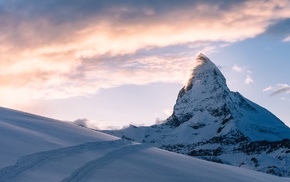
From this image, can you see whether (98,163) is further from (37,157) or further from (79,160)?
(37,157)

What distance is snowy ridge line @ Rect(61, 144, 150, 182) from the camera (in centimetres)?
1678

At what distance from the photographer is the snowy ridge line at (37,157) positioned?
1578cm

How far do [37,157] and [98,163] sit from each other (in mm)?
2643

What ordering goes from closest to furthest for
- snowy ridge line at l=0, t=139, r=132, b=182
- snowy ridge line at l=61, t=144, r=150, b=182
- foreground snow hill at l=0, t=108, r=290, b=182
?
snowy ridge line at l=0, t=139, r=132, b=182 < snowy ridge line at l=61, t=144, r=150, b=182 < foreground snow hill at l=0, t=108, r=290, b=182

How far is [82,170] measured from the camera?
17.8 meters

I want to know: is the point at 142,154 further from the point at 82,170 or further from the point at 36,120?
the point at 36,120

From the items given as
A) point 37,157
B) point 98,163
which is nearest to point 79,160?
point 98,163

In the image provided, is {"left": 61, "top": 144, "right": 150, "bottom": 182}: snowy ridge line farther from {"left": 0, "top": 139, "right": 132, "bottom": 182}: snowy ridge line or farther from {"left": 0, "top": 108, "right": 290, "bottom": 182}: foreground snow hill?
{"left": 0, "top": 139, "right": 132, "bottom": 182}: snowy ridge line

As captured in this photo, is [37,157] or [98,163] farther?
[98,163]

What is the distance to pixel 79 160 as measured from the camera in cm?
1933

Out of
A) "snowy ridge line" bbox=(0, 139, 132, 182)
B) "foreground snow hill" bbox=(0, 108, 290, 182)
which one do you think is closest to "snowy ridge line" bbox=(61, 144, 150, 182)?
"foreground snow hill" bbox=(0, 108, 290, 182)

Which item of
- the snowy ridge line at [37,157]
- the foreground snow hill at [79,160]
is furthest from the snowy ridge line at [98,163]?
the snowy ridge line at [37,157]

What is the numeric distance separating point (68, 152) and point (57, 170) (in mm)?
3200

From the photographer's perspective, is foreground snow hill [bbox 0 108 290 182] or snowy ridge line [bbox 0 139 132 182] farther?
foreground snow hill [bbox 0 108 290 182]
